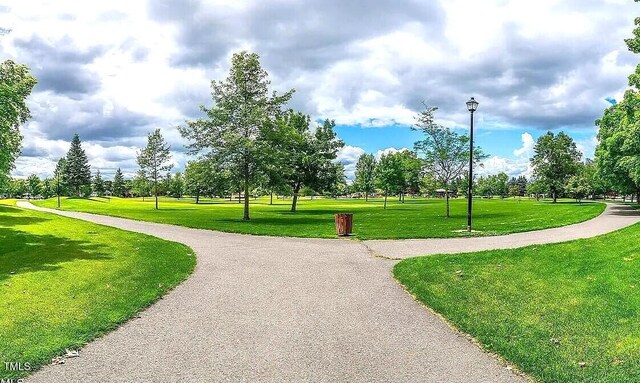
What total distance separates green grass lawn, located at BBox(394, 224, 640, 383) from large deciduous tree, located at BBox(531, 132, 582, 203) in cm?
6511

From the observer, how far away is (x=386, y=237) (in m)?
19.5

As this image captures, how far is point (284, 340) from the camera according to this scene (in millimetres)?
Answer: 6320

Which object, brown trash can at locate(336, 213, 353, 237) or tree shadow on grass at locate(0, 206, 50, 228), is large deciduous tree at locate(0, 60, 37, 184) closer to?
tree shadow on grass at locate(0, 206, 50, 228)

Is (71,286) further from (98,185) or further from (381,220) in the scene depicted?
(98,185)

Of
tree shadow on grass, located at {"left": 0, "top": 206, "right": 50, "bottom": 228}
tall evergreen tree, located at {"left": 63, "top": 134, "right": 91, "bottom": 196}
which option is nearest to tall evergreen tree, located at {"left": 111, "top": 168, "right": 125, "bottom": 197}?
tall evergreen tree, located at {"left": 63, "top": 134, "right": 91, "bottom": 196}

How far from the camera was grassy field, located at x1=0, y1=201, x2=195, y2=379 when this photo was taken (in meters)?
6.18

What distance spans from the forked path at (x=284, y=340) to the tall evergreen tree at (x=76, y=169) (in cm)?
9040

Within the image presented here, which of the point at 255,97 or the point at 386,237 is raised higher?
the point at 255,97

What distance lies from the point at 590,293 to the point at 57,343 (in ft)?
28.9

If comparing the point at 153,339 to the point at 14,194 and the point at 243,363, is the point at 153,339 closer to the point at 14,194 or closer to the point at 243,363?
the point at 243,363

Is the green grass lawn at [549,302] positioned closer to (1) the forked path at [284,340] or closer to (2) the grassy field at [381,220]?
(1) the forked path at [284,340]

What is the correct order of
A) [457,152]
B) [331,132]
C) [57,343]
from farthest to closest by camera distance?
[331,132] < [457,152] < [57,343]

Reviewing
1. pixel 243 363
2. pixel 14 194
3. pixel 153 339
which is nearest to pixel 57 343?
pixel 153 339

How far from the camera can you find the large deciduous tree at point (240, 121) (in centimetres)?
3303
